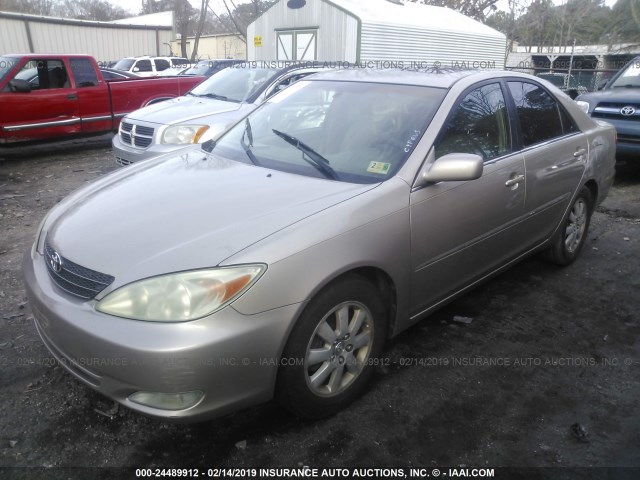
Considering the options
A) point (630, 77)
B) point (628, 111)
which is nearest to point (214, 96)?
point (628, 111)

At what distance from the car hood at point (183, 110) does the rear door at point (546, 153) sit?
14.2ft

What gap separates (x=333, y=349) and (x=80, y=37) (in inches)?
1160

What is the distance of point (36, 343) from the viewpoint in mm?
3219

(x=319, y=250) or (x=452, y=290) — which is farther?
(x=452, y=290)

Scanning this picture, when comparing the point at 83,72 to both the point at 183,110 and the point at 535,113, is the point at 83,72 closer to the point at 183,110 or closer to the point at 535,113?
the point at 183,110

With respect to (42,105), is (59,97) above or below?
above

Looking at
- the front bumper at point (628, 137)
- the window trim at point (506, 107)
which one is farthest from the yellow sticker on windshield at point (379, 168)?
the front bumper at point (628, 137)

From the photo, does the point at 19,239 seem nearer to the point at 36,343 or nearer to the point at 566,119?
the point at 36,343

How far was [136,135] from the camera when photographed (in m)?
6.85

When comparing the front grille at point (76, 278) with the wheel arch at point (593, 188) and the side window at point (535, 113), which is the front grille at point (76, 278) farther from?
the wheel arch at point (593, 188)

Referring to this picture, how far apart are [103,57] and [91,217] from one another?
29256 millimetres

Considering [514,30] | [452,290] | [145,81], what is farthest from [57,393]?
[514,30]

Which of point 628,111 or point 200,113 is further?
point 628,111

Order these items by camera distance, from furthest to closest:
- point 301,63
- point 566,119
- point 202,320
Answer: point 301,63, point 566,119, point 202,320
